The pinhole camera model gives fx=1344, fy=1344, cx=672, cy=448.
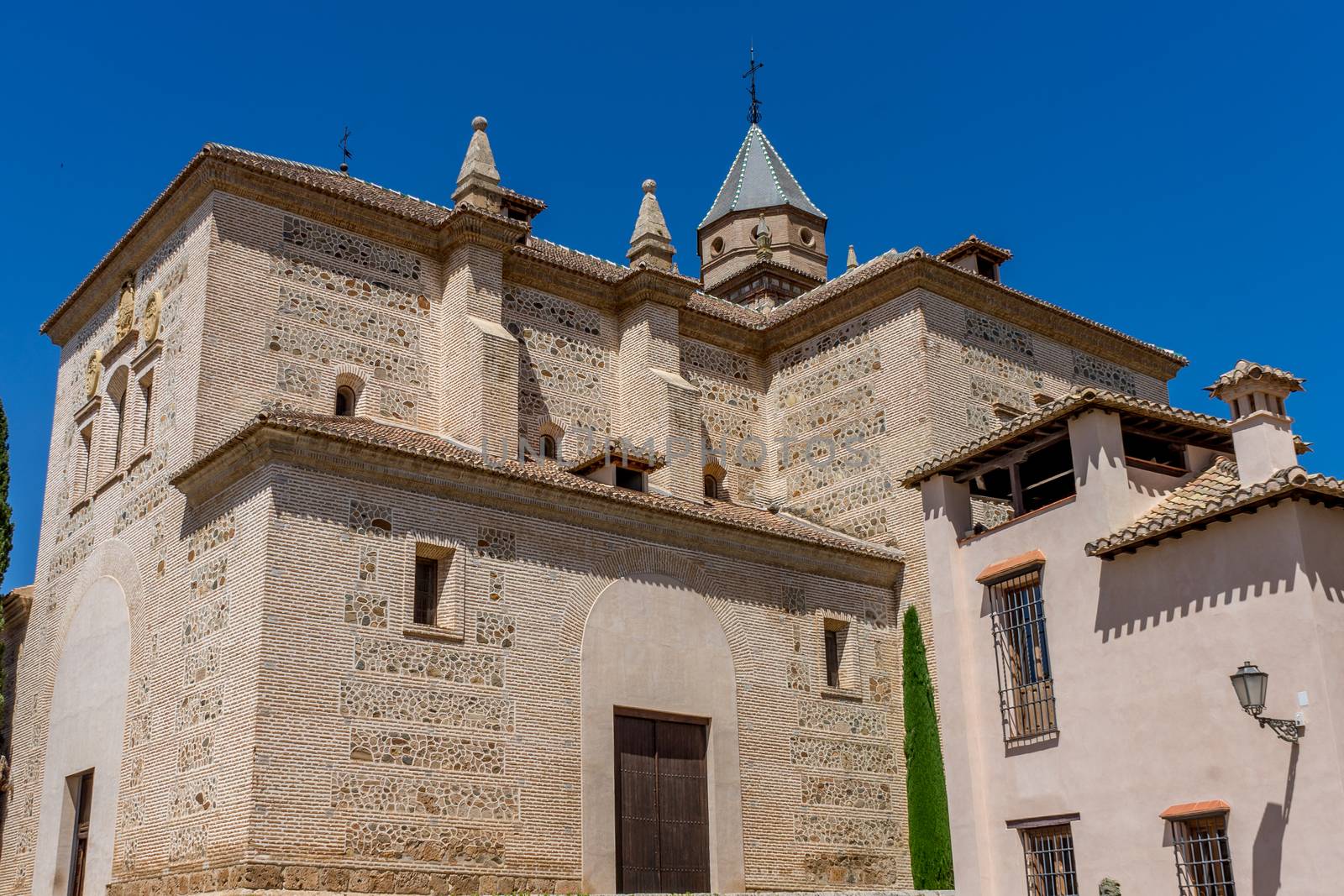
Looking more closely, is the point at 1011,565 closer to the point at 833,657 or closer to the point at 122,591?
the point at 833,657

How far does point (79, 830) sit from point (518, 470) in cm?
780

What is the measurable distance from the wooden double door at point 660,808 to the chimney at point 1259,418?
317 inches

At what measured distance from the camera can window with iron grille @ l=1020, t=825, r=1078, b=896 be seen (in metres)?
13.5

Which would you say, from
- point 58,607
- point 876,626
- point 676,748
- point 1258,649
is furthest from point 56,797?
point 1258,649

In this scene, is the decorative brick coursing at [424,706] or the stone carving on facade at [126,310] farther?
the stone carving on facade at [126,310]

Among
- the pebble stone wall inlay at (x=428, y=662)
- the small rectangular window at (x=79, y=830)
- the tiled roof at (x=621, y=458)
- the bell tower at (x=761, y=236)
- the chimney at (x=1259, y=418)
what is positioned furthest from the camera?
the bell tower at (x=761, y=236)

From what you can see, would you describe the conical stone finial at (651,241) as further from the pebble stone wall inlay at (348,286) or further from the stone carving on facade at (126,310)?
the stone carving on facade at (126,310)

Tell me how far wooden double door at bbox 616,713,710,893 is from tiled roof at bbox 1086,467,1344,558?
663 centimetres

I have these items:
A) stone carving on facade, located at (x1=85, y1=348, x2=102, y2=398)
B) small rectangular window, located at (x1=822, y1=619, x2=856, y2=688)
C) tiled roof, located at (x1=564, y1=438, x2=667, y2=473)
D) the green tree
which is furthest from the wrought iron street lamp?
stone carving on facade, located at (x1=85, y1=348, x2=102, y2=398)

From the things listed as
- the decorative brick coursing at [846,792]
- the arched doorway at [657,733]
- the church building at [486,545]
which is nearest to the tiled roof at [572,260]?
the church building at [486,545]

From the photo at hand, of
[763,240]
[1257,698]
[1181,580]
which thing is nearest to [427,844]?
[1181,580]

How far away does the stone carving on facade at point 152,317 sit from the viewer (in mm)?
19625

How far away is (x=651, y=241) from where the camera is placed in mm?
23422

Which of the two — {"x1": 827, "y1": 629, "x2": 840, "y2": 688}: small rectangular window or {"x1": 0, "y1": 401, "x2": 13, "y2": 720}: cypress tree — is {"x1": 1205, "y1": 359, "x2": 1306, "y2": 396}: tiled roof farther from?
{"x1": 0, "y1": 401, "x2": 13, "y2": 720}: cypress tree
